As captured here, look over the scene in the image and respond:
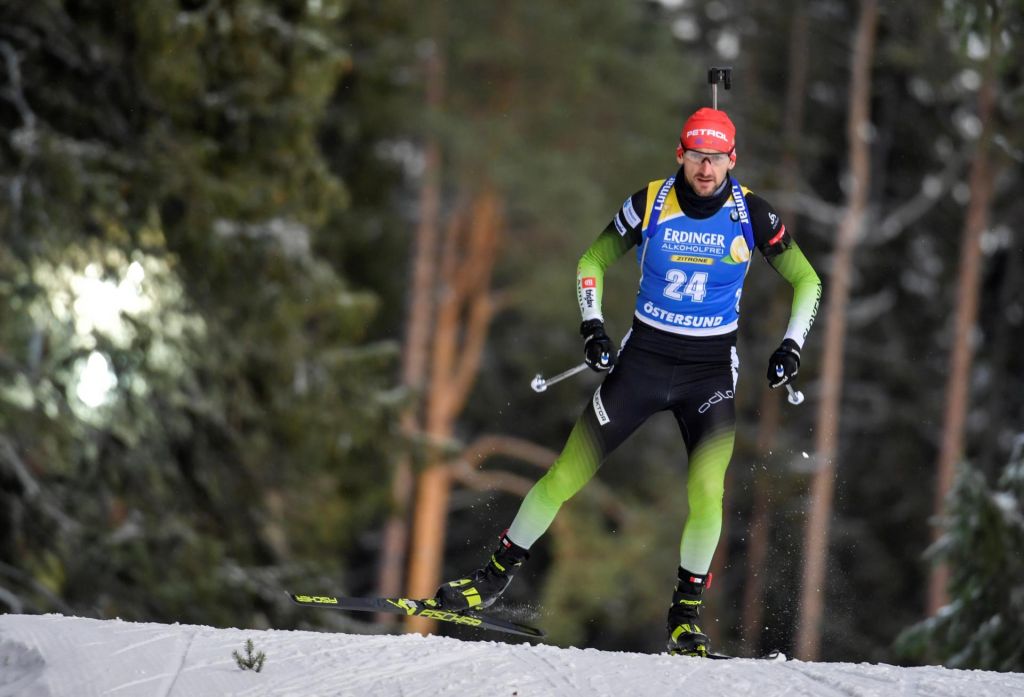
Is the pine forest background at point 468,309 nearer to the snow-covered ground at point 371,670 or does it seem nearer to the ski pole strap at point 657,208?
the snow-covered ground at point 371,670

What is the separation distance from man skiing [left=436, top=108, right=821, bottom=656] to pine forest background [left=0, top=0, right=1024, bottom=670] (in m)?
4.41

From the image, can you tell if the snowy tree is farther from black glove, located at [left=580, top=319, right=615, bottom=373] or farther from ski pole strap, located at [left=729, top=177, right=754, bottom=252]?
black glove, located at [left=580, top=319, right=615, bottom=373]

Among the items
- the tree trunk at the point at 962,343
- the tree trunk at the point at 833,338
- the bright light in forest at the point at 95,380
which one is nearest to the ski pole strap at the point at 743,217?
the bright light in forest at the point at 95,380

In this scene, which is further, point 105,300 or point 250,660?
point 105,300

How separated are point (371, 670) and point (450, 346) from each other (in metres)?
16.4

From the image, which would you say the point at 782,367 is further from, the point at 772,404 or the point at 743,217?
the point at 772,404

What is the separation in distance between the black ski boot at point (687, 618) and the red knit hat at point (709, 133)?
2.02m

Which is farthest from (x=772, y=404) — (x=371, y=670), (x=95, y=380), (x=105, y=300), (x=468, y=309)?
(x=371, y=670)

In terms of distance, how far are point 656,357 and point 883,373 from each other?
815 inches

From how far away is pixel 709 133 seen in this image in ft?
21.6

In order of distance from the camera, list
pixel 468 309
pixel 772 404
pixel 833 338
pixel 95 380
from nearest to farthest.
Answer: pixel 95 380 → pixel 833 338 → pixel 468 309 → pixel 772 404

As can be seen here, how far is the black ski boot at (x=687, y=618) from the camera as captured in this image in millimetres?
7082

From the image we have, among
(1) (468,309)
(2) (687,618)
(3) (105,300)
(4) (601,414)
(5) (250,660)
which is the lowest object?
Answer: (5) (250,660)

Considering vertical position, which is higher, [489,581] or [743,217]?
[743,217]
